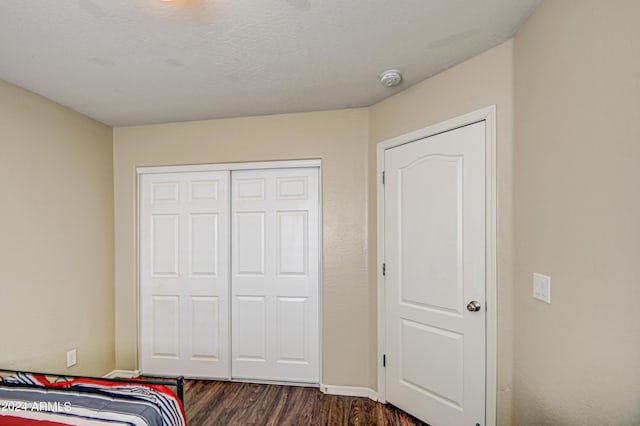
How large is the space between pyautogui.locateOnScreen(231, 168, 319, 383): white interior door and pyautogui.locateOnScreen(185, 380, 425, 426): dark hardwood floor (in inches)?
6.4

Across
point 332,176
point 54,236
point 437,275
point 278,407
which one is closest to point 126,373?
point 54,236

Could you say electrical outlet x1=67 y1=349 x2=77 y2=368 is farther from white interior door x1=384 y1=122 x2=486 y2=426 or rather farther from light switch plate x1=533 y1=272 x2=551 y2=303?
light switch plate x1=533 y1=272 x2=551 y2=303

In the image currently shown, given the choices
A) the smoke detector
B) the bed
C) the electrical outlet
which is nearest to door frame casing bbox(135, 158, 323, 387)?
the electrical outlet

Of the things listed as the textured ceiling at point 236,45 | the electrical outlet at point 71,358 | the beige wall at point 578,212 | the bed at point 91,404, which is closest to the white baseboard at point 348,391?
the beige wall at point 578,212

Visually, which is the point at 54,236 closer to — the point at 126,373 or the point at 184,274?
the point at 184,274

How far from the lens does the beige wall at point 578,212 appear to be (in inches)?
36.7

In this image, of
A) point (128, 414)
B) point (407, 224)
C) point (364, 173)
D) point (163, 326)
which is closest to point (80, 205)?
point (163, 326)

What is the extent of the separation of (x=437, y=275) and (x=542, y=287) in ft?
2.16

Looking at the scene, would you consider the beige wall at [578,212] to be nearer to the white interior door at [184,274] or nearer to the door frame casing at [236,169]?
the door frame casing at [236,169]

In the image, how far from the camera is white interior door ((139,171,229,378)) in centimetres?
272

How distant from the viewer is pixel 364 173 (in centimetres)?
248

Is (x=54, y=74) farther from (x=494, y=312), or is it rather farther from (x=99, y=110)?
(x=494, y=312)

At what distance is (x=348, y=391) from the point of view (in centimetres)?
244

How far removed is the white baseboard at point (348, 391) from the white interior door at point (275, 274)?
0.16 meters
